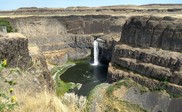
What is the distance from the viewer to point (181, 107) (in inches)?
1451

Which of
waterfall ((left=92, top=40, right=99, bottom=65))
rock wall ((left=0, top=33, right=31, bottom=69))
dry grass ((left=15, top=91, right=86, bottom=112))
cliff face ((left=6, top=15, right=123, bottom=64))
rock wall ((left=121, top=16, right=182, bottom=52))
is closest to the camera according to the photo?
dry grass ((left=15, top=91, right=86, bottom=112))

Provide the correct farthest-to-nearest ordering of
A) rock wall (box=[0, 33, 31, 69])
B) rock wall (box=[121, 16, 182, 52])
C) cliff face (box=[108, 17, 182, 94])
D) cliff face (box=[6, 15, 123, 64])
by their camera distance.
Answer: cliff face (box=[6, 15, 123, 64]) < rock wall (box=[121, 16, 182, 52]) < cliff face (box=[108, 17, 182, 94]) < rock wall (box=[0, 33, 31, 69])

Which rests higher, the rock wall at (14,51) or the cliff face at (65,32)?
the rock wall at (14,51)

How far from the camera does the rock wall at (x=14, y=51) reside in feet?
77.7

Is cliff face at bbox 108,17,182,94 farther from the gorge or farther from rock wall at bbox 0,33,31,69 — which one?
rock wall at bbox 0,33,31,69

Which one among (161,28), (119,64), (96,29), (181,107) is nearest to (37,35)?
(96,29)

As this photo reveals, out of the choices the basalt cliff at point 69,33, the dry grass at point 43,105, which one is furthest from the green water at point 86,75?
the dry grass at point 43,105

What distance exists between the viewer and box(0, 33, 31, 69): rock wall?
77.7 feet

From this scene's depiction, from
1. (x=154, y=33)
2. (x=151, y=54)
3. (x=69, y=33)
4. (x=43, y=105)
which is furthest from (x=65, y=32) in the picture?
(x=43, y=105)

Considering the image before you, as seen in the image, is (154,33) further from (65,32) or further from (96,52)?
(65,32)

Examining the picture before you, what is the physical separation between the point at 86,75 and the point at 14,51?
1379 inches

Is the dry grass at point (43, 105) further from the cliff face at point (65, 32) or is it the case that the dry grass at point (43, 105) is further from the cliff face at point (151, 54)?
the cliff face at point (65, 32)

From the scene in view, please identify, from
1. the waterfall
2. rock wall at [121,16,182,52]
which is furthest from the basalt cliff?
rock wall at [121,16,182,52]

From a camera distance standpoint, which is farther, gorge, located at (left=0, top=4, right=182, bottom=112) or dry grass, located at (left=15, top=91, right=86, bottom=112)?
gorge, located at (left=0, top=4, right=182, bottom=112)
